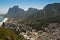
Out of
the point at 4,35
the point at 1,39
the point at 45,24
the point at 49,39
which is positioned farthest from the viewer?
the point at 45,24

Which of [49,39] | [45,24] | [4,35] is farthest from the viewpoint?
[45,24]

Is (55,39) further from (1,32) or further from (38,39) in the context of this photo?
(1,32)

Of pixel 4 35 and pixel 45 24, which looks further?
pixel 45 24

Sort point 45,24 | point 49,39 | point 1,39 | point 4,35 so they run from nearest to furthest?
point 1,39 → point 4,35 → point 49,39 → point 45,24

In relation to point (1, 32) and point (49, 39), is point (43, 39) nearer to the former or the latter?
point (49, 39)

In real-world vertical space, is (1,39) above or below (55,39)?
above

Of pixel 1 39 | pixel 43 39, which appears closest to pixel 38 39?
pixel 43 39

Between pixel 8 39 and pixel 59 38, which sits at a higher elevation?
pixel 8 39

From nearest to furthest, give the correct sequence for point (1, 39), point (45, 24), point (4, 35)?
point (1, 39), point (4, 35), point (45, 24)

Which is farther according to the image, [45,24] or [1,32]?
[45,24]

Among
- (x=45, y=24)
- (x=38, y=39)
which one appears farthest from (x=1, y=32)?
(x=45, y=24)
